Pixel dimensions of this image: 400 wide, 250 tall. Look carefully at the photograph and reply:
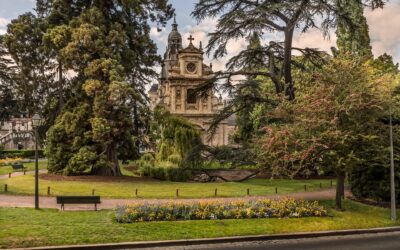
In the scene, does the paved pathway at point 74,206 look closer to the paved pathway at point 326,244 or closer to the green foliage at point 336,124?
the green foliage at point 336,124

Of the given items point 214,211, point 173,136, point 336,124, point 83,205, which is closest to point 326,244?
point 214,211

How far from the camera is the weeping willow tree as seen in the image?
34.9 m

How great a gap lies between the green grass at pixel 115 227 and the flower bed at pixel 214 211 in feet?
1.58

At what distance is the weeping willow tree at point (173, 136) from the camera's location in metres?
34.9

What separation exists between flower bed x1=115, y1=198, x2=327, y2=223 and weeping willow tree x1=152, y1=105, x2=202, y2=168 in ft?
53.5

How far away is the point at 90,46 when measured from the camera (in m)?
32.9

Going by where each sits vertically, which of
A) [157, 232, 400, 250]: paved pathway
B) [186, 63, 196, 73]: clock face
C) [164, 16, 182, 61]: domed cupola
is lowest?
[157, 232, 400, 250]: paved pathway

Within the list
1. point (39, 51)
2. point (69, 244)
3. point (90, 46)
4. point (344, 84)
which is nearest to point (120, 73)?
point (90, 46)

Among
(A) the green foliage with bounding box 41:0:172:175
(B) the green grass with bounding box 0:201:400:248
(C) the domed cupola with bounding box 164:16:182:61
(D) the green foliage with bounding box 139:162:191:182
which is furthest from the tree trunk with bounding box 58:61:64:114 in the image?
(C) the domed cupola with bounding box 164:16:182:61

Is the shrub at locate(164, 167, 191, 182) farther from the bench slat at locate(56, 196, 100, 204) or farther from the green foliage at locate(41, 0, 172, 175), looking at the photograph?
the bench slat at locate(56, 196, 100, 204)

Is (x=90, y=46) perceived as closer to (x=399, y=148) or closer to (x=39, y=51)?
(x=39, y=51)

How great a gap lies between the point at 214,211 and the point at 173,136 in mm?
18758

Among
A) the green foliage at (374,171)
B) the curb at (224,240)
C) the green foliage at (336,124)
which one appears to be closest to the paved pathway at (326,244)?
the curb at (224,240)

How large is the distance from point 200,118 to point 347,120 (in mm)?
42212
